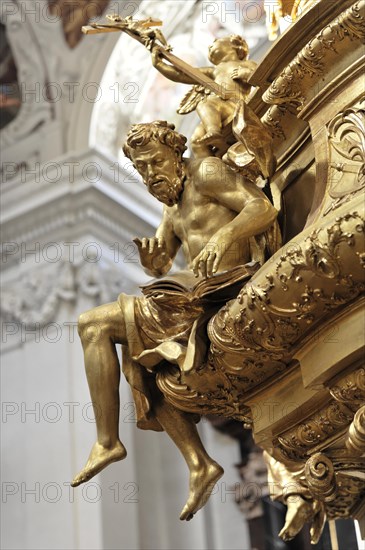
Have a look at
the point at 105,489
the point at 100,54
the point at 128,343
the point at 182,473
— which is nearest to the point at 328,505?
the point at 128,343

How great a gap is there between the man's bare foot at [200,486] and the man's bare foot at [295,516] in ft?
1.81

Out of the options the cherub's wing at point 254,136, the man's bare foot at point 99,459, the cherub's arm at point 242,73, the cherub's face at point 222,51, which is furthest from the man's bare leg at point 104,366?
the cherub's face at point 222,51

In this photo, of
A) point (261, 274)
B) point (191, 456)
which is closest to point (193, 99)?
point (261, 274)

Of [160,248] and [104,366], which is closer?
[104,366]

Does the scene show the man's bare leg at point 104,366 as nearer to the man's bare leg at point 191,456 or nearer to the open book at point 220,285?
the man's bare leg at point 191,456

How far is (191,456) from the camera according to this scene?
11.6 feet

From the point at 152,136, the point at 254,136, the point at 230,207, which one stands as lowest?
the point at 230,207

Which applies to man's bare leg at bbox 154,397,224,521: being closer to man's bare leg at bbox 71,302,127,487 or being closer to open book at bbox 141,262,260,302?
man's bare leg at bbox 71,302,127,487

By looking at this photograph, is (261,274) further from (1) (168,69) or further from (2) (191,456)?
(1) (168,69)

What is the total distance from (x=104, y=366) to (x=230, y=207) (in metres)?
0.62

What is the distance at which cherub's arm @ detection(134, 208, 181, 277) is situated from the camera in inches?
148

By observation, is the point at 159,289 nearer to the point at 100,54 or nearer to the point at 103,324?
the point at 103,324

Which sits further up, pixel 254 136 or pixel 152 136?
pixel 152 136

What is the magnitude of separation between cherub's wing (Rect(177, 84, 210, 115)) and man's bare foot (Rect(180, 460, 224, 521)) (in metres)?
1.19
